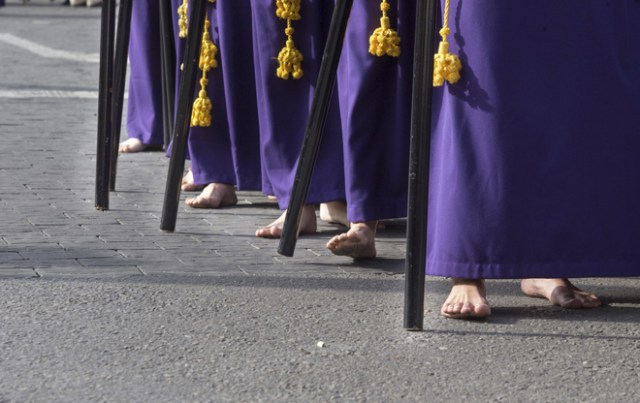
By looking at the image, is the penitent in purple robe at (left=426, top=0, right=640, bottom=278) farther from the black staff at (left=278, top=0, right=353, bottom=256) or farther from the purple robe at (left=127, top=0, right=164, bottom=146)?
the purple robe at (left=127, top=0, right=164, bottom=146)

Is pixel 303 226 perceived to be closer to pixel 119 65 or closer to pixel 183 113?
pixel 183 113

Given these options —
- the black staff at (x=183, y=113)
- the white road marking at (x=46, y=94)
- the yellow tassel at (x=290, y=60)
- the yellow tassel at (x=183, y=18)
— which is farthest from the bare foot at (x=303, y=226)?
the white road marking at (x=46, y=94)

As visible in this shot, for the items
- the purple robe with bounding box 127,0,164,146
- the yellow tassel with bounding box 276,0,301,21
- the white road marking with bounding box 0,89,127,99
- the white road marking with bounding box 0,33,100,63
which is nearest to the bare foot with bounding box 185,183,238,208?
the yellow tassel with bounding box 276,0,301,21

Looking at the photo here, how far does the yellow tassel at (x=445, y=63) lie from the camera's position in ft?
12.8

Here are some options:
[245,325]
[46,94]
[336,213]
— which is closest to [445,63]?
[245,325]

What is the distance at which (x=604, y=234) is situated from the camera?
3986 millimetres

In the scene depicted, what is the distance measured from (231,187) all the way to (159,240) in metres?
0.90

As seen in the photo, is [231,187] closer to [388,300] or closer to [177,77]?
[177,77]

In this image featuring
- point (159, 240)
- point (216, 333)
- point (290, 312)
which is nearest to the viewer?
point (216, 333)

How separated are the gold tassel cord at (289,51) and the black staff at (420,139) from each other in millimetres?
1354

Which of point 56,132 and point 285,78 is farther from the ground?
point 285,78

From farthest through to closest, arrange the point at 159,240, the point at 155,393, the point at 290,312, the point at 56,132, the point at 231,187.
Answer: the point at 56,132 < the point at 231,187 < the point at 159,240 < the point at 290,312 < the point at 155,393

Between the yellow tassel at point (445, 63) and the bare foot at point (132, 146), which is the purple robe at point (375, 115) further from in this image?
the bare foot at point (132, 146)

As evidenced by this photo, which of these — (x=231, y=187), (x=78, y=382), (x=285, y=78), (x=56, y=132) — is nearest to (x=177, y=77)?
(x=231, y=187)
